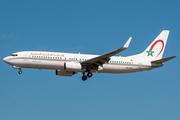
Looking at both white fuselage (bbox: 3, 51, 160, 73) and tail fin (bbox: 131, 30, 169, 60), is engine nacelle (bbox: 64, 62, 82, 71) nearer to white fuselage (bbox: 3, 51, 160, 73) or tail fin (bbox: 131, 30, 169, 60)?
white fuselage (bbox: 3, 51, 160, 73)

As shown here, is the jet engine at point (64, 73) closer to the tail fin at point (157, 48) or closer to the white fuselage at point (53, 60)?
the white fuselage at point (53, 60)

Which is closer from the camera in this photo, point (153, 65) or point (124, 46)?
point (124, 46)

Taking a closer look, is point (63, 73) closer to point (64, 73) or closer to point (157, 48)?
point (64, 73)

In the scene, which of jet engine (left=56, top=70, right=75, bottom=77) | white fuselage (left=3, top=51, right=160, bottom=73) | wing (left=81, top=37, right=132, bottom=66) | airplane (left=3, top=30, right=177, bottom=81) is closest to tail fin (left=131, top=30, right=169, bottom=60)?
airplane (left=3, top=30, right=177, bottom=81)

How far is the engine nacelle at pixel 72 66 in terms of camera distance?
44.4 meters

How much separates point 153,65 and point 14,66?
21161 mm

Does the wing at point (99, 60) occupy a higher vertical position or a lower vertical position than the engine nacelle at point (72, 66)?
higher

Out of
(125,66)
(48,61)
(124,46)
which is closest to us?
(124,46)

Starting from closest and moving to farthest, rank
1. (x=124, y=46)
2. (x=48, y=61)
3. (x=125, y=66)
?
(x=124, y=46), (x=48, y=61), (x=125, y=66)

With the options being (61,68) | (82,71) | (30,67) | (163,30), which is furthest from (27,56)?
(163,30)

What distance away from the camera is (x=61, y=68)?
148 feet

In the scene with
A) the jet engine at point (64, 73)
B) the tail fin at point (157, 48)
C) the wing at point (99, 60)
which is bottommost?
the jet engine at point (64, 73)

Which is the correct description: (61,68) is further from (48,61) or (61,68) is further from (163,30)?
(163,30)

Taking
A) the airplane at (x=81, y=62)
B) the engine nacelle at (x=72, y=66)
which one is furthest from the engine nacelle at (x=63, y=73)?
the engine nacelle at (x=72, y=66)
